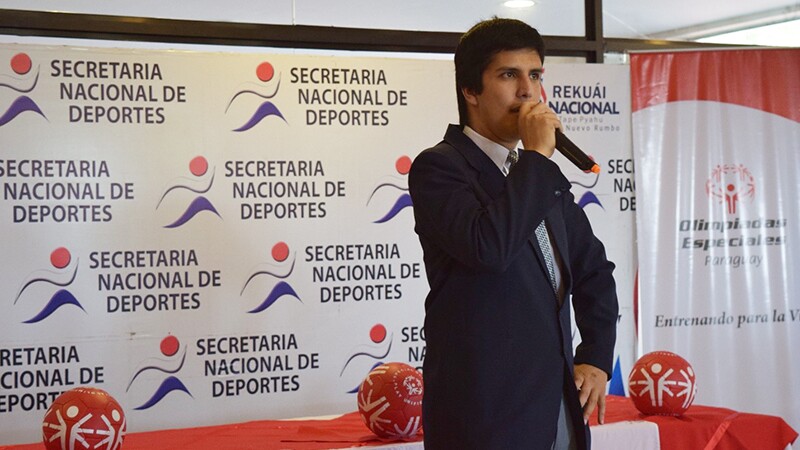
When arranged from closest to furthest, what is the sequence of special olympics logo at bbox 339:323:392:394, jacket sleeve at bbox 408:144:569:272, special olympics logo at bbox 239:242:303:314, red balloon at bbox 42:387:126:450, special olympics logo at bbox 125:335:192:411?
jacket sleeve at bbox 408:144:569:272 → red balloon at bbox 42:387:126:450 → special olympics logo at bbox 125:335:192:411 → special olympics logo at bbox 239:242:303:314 → special olympics logo at bbox 339:323:392:394

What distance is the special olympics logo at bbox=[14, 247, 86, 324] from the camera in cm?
406

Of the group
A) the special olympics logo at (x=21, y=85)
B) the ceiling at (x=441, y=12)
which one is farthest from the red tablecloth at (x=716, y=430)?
the special olympics logo at (x=21, y=85)

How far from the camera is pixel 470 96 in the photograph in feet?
5.91

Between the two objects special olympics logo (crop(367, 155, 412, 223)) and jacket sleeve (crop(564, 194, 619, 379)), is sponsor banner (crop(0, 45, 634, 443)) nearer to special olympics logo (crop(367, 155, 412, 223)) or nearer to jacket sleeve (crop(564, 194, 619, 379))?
special olympics logo (crop(367, 155, 412, 223))

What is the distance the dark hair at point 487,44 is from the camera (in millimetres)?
1758

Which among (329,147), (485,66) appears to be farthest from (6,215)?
(485,66)

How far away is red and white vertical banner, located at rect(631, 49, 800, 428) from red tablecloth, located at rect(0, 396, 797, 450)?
5.49 ft

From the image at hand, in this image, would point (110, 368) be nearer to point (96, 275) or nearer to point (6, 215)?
point (96, 275)

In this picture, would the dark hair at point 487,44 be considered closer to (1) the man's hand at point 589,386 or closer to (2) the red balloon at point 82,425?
(1) the man's hand at point 589,386

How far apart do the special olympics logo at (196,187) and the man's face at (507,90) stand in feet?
8.90

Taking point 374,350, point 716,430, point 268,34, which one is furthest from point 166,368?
point 716,430

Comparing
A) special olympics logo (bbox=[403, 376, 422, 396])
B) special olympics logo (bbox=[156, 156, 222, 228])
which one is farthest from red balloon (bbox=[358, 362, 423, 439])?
special olympics logo (bbox=[156, 156, 222, 228])

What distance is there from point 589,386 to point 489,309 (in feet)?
0.95

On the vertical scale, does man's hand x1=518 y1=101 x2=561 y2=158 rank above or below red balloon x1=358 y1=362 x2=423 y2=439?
above
